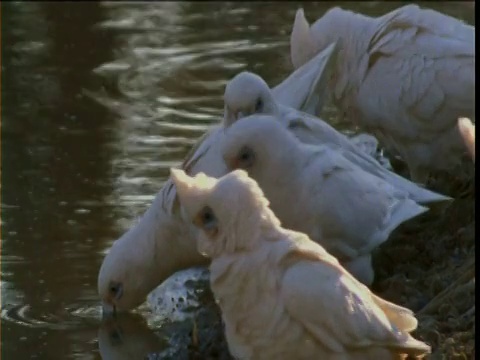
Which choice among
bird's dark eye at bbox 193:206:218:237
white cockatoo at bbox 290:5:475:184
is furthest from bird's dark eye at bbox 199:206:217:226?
white cockatoo at bbox 290:5:475:184

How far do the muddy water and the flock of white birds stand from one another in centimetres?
46

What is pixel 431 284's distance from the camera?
21.4ft

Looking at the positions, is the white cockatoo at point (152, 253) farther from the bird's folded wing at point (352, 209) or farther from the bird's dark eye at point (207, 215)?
the bird's dark eye at point (207, 215)

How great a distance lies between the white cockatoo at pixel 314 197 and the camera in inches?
254

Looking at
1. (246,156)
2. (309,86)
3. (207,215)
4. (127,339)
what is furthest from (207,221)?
(309,86)

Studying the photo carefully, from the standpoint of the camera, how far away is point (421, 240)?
7164mm

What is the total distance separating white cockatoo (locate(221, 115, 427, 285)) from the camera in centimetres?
644

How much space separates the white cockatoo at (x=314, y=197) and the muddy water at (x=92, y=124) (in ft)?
2.95

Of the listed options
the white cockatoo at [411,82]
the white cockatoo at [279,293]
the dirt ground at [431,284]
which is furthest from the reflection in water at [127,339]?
the white cockatoo at [411,82]

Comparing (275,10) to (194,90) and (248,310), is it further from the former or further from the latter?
(248,310)

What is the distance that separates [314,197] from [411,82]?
147cm

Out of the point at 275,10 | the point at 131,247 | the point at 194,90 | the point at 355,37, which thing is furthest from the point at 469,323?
the point at 275,10

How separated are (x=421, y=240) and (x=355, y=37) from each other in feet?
5.02

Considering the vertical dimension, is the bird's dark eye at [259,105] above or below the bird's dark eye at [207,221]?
below
